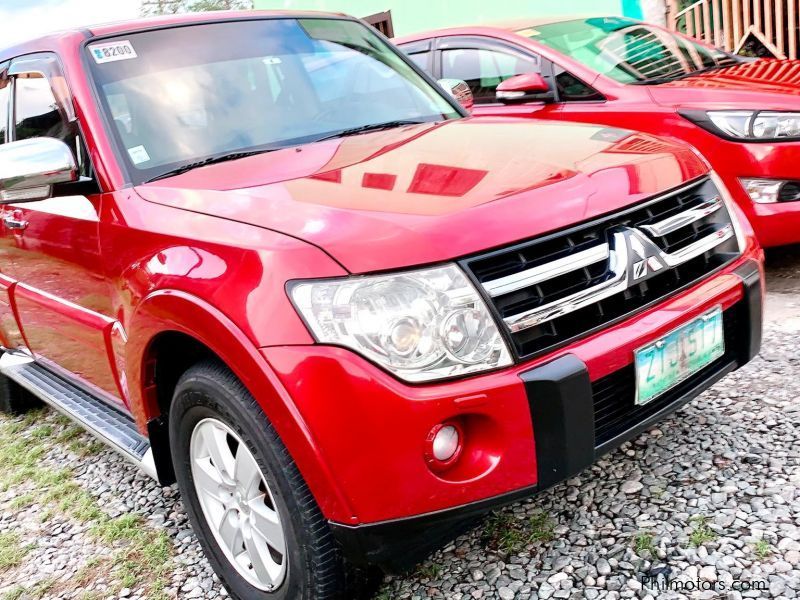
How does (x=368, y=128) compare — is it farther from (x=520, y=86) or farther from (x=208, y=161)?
(x=520, y=86)

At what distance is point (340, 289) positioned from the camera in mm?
1777

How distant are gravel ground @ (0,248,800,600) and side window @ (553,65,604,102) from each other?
76.9 inches

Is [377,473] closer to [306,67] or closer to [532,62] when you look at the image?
[306,67]

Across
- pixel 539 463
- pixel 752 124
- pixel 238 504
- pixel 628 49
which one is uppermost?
pixel 628 49

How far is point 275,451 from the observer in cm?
188

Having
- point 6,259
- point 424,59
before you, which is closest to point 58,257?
point 6,259

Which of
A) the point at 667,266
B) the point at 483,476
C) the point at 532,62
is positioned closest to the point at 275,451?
the point at 483,476

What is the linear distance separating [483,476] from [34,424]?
10.8 feet

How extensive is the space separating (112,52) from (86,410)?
4.42ft

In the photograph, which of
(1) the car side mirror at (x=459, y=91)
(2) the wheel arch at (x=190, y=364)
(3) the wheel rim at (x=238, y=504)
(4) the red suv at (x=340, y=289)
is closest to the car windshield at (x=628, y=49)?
(1) the car side mirror at (x=459, y=91)

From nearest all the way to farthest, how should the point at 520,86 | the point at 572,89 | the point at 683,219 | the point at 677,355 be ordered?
1. the point at 677,355
2. the point at 683,219
3. the point at 520,86
4. the point at 572,89

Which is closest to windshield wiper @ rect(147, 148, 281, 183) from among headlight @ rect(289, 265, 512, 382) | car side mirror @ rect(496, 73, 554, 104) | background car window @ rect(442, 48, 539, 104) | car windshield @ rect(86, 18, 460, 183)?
car windshield @ rect(86, 18, 460, 183)

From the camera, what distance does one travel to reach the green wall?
8719 mm

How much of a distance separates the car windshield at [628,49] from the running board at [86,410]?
11.2 ft
